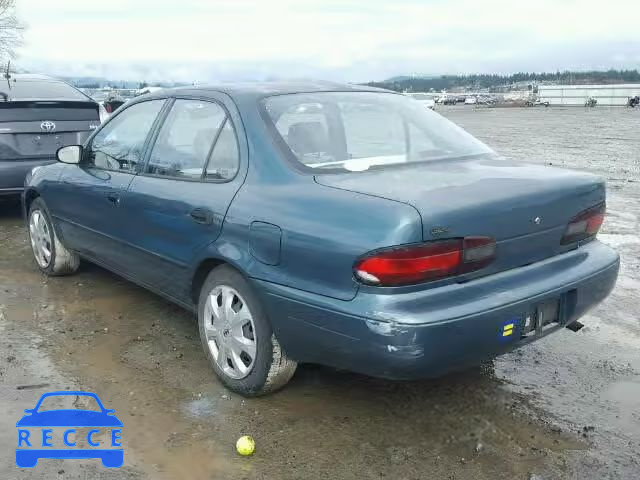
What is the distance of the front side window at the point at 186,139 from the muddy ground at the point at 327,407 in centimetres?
115

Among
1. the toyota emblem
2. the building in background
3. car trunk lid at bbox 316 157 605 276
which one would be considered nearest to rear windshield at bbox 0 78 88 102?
the toyota emblem

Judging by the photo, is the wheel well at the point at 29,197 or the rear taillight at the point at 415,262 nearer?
the rear taillight at the point at 415,262

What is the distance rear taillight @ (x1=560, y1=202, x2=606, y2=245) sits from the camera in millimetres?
3377

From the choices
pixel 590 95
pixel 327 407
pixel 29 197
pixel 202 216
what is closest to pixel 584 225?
pixel 327 407

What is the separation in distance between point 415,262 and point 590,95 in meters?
79.4

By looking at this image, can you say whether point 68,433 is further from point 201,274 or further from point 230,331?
point 201,274

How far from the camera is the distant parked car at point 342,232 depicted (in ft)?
9.30

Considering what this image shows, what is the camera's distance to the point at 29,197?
5.94 m

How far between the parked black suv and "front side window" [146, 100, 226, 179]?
151 inches

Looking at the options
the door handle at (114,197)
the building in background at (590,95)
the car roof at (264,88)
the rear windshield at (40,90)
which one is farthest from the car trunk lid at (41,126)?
the building in background at (590,95)

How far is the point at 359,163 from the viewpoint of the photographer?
3.54 metres

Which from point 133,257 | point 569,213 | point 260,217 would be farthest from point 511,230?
point 133,257

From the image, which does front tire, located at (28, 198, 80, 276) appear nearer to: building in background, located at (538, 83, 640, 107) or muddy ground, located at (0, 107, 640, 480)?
muddy ground, located at (0, 107, 640, 480)

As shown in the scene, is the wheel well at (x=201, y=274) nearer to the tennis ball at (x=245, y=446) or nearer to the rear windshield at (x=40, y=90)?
the tennis ball at (x=245, y=446)
